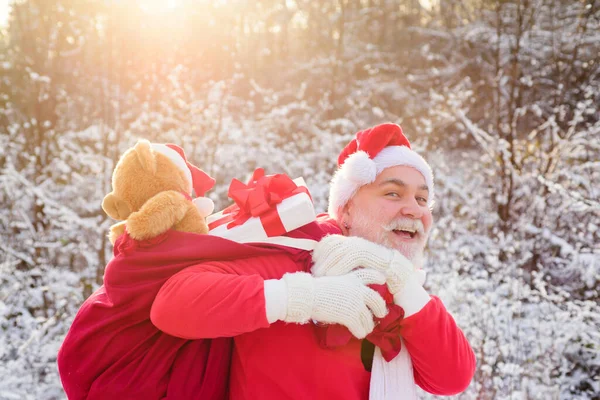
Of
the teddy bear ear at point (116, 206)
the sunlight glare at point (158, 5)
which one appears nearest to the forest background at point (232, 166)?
the sunlight glare at point (158, 5)

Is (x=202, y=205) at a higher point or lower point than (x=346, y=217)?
higher

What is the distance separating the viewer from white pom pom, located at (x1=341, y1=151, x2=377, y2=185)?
1619mm

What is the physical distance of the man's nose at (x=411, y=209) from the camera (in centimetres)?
153

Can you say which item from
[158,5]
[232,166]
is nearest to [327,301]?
[232,166]

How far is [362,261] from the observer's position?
1328 millimetres

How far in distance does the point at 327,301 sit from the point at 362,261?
0.49ft

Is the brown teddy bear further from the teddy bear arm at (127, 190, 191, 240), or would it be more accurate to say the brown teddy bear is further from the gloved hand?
the gloved hand

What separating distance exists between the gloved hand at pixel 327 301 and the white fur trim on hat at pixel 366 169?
432 millimetres

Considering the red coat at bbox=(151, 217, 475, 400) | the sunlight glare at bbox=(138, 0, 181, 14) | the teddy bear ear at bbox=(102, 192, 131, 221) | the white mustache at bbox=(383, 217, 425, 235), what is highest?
the sunlight glare at bbox=(138, 0, 181, 14)

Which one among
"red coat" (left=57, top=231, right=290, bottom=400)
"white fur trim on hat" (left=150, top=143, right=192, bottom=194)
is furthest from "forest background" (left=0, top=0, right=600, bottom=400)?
"white fur trim on hat" (left=150, top=143, right=192, bottom=194)

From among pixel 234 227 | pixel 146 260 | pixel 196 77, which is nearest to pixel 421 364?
pixel 234 227

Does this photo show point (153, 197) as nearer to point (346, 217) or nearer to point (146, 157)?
point (146, 157)

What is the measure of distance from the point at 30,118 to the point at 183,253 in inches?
208

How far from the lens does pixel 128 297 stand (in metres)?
1.33
